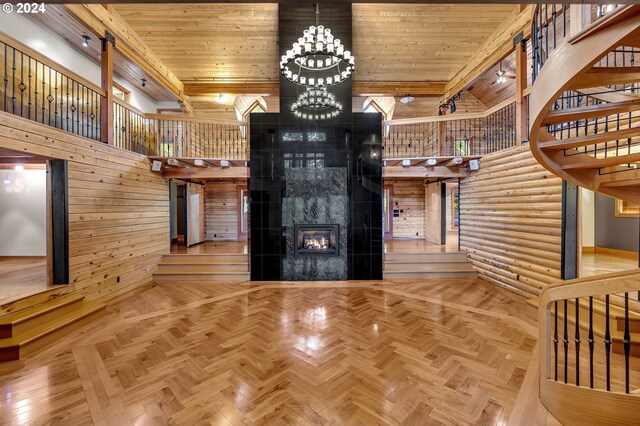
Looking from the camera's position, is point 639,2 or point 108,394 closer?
point 639,2

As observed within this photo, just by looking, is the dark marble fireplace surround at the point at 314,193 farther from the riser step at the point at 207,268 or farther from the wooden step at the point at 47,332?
the wooden step at the point at 47,332

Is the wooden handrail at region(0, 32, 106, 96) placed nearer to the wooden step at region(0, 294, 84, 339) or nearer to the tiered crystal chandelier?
the wooden step at region(0, 294, 84, 339)

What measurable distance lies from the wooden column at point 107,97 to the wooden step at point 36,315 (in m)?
2.79

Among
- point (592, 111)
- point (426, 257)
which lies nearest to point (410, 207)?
point (426, 257)

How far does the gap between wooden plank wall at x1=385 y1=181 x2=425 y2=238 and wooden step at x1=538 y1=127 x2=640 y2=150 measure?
264 inches

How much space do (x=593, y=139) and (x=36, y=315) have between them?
21.1 feet

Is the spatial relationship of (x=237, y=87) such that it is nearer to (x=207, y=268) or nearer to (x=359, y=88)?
(x=359, y=88)

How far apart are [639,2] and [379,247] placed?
4.90 m

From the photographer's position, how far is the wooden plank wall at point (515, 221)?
14.4ft

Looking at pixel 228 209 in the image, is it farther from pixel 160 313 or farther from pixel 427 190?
pixel 427 190

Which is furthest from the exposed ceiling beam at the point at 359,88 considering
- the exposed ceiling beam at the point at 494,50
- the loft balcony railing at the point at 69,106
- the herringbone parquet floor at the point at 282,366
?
the herringbone parquet floor at the point at 282,366

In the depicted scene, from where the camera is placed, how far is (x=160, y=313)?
409cm

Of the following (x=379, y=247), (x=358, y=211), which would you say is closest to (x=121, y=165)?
(x=358, y=211)

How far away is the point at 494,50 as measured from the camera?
6.05 meters
